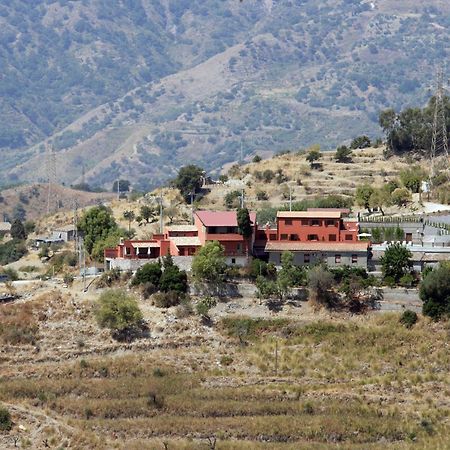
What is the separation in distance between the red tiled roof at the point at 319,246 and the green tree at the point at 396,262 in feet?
4.97

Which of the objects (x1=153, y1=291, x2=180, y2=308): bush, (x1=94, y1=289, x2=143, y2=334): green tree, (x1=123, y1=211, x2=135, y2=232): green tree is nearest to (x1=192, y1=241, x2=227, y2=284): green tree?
(x1=153, y1=291, x2=180, y2=308): bush

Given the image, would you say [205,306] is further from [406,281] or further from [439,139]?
[439,139]

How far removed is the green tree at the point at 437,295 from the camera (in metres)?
55.6

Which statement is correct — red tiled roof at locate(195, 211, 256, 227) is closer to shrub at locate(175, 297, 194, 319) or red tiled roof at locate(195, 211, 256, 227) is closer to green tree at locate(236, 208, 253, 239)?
green tree at locate(236, 208, 253, 239)

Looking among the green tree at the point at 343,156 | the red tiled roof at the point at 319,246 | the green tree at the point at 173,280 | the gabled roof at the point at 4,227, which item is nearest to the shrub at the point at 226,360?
the green tree at the point at 173,280

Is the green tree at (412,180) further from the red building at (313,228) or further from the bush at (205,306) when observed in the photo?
the bush at (205,306)

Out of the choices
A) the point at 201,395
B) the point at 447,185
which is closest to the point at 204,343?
the point at 201,395

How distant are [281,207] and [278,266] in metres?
18.9

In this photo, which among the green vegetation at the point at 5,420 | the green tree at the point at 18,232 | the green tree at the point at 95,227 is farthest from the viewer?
the green tree at the point at 18,232

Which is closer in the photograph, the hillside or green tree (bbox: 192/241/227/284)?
green tree (bbox: 192/241/227/284)

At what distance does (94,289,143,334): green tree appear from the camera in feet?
185

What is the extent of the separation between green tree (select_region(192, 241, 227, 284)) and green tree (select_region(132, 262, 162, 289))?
164 cm

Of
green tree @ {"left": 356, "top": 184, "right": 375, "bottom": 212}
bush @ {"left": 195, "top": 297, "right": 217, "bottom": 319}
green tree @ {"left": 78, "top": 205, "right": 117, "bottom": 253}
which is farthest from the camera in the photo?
green tree @ {"left": 356, "top": 184, "right": 375, "bottom": 212}

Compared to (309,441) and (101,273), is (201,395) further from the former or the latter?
(101,273)
